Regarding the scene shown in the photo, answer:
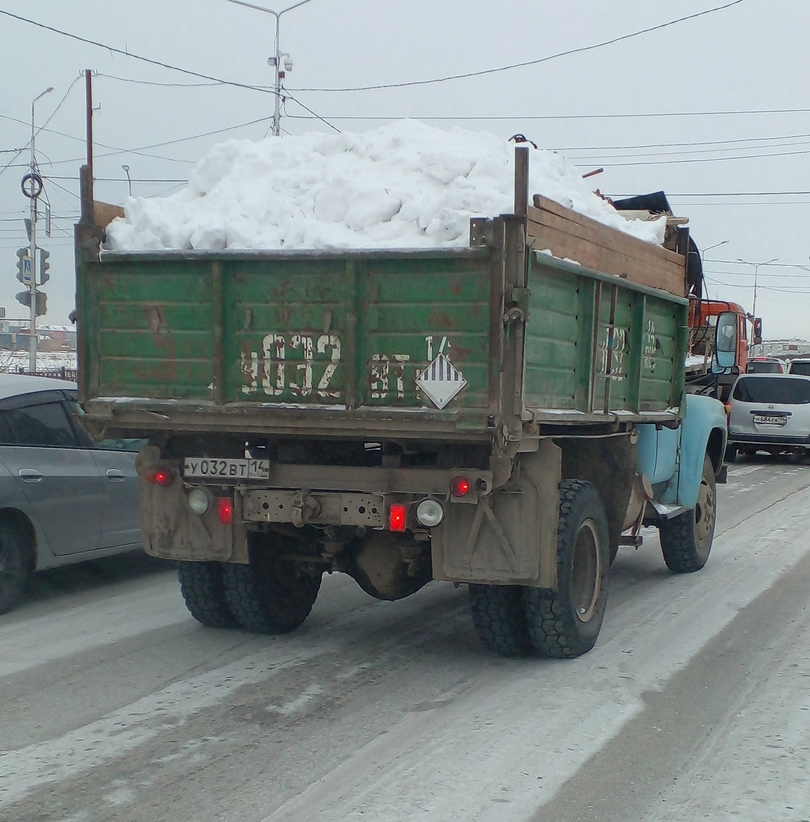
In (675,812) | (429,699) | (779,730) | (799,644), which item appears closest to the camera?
(675,812)

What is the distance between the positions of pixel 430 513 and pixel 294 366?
1015mm

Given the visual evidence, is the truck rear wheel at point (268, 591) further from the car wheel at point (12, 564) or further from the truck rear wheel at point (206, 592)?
the car wheel at point (12, 564)

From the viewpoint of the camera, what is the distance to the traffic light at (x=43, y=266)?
73.8 ft

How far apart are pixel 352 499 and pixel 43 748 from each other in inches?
73.4

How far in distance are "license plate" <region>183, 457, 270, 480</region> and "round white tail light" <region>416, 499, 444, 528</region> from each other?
86 cm

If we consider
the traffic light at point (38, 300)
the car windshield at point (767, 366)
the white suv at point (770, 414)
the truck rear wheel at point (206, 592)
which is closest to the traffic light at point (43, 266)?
the traffic light at point (38, 300)

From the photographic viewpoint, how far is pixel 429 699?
5.52 m

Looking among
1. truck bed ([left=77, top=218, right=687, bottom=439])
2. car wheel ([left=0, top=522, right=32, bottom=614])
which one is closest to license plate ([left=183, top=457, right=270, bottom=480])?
truck bed ([left=77, top=218, right=687, bottom=439])

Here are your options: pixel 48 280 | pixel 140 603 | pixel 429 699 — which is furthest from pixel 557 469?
pixel 48 280

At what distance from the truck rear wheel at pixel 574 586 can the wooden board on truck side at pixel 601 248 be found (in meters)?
1.31

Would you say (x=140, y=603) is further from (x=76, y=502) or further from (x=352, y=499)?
(x=352, y=499)

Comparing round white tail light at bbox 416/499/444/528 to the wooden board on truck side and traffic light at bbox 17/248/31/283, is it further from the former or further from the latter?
traffic light at bbox 17/248/31/283

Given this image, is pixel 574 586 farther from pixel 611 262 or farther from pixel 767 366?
pixel 767 366

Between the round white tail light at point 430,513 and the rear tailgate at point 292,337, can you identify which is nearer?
the rear tailgate at point 292,337
